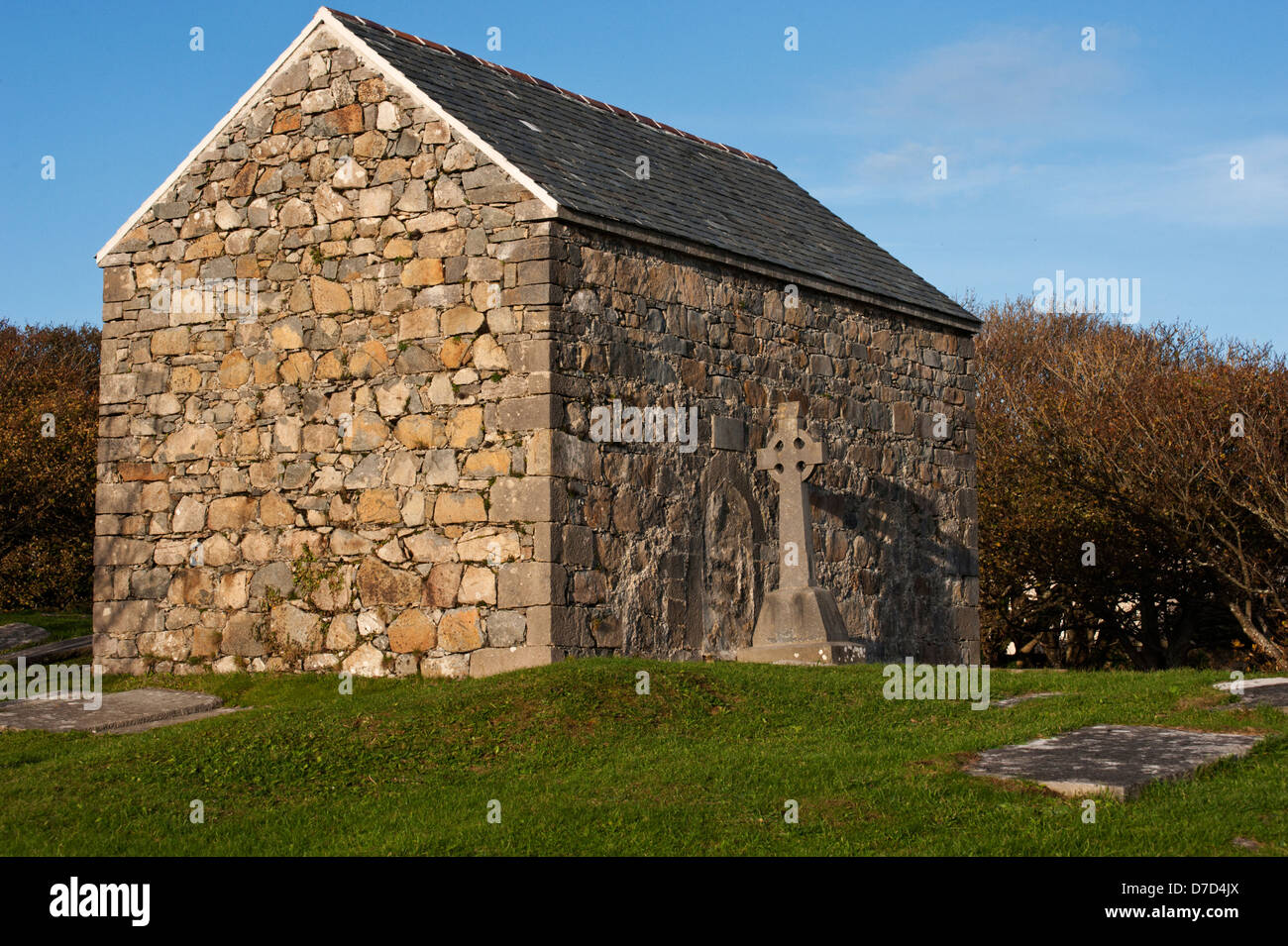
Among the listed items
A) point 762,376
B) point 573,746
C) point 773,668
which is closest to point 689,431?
point 762,376

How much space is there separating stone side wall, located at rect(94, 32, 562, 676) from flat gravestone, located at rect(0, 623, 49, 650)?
8.86 ft

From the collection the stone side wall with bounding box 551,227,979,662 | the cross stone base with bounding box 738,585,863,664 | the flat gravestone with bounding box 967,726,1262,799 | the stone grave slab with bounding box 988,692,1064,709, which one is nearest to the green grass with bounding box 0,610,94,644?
the stone side wall with bounding box 551,227,979,662

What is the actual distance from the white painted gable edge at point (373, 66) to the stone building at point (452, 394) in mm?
31

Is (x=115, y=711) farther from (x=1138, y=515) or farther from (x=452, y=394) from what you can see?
(x=1138, y=515)

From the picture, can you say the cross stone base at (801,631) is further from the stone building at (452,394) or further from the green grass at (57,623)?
the green grass at (57,623)

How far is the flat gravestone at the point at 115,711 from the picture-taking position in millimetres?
12289

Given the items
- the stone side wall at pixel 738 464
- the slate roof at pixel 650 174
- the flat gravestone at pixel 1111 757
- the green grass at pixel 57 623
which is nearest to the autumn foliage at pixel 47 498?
the green grass at pixel 57 623

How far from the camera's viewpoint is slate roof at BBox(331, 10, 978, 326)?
1483 cm

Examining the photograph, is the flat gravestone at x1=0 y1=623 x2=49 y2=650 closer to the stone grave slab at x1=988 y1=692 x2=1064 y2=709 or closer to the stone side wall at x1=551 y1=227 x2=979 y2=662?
the stone side wall at x1=551 y1=227 x2=979 y2=662

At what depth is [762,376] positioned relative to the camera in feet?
52.1

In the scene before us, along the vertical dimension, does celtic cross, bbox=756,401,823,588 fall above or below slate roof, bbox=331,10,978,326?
below

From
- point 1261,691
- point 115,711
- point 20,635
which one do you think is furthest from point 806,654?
point 20,635
